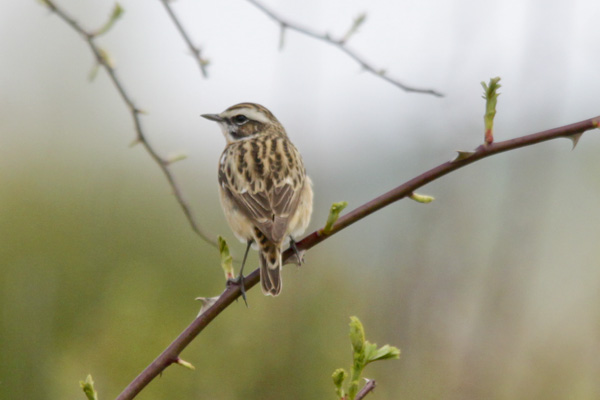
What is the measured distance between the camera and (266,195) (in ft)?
14.7

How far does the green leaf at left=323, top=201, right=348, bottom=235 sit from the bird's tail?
96 centimetres

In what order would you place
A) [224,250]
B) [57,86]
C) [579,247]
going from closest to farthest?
[224,250], [579,247], [57,86]

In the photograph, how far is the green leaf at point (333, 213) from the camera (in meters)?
2.44

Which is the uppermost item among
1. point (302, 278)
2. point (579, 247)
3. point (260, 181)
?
point (260, 181)

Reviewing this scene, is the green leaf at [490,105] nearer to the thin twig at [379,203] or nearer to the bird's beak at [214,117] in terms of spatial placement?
the thin twig at [379,203]

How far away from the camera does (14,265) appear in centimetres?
872

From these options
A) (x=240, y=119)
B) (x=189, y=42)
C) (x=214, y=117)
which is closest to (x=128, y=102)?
(x=189, y=42)

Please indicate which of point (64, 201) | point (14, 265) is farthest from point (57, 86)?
point (14, 265)

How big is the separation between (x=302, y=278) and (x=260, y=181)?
2234mm

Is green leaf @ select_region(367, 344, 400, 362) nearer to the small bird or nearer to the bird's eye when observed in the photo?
the small bird

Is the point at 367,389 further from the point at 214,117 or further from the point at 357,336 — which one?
the point at 214,117

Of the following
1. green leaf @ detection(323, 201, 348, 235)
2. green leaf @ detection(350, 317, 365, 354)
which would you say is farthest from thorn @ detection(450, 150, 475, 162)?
green leaf @ detection(350, 317, 365, 354)

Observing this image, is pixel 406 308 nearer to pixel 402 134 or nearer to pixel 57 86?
pixel 402 134

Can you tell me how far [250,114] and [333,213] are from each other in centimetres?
352
